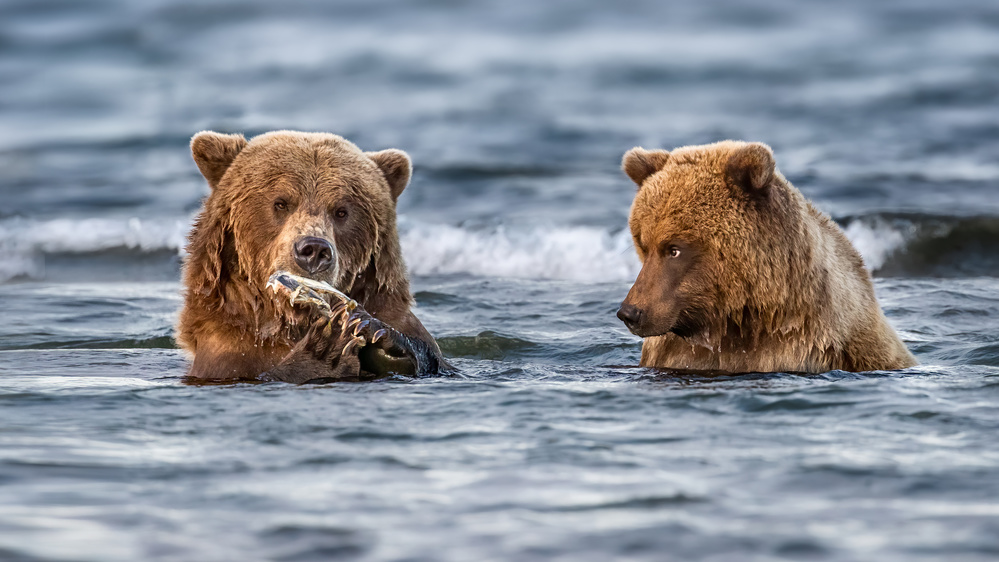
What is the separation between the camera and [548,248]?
574 inches

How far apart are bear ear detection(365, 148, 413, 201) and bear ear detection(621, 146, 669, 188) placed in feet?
3.93

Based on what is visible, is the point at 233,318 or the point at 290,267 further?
the point at 233,318

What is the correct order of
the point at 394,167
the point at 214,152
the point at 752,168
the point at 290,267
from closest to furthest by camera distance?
the point at 290,267 → the point at 752,168 → the point at 214,152 → the point at 394,167

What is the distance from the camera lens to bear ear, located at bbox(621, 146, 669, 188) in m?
7.16

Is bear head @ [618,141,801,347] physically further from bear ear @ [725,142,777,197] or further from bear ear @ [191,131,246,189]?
bear ear @ [191,131,246,189]

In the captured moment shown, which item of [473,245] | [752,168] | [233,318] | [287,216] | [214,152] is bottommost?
[233,318]

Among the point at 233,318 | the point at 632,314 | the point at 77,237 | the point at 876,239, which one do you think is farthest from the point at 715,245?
the point at 77,237

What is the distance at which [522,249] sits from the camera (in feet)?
47.7

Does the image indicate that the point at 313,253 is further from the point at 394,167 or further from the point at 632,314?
the point at 632,314

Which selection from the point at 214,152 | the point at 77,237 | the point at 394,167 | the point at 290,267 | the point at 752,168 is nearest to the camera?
the point at 290,267

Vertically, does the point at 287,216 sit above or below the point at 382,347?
above

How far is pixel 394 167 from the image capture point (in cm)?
739

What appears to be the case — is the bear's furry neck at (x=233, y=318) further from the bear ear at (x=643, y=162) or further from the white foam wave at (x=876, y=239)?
the white foam wave at (x=876, y=239)

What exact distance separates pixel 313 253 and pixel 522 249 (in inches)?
323
